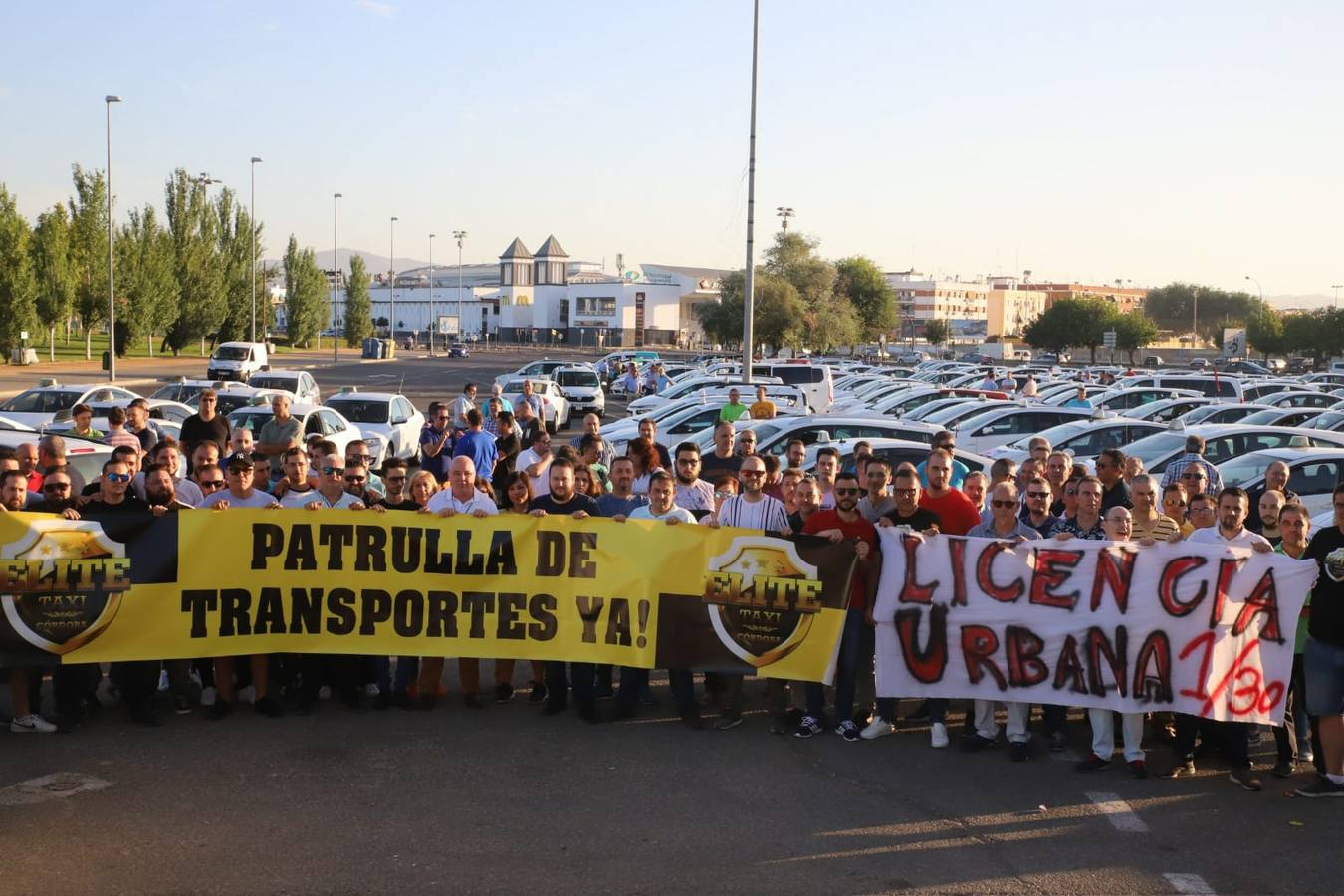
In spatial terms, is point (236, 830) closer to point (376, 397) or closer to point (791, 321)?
point (376, 397)

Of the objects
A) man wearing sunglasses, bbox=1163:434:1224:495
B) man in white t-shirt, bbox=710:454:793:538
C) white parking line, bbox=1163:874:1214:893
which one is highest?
man wearing sunglasses, bbox=1163:434:1224:495

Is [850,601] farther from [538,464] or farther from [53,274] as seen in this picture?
[53,274]

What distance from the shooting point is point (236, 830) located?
6.71m

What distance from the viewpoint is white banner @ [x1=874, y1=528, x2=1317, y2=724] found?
7953 mm

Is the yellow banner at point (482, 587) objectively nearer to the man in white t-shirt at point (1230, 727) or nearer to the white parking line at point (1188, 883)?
the man in white t-shirt at point (1230, 727)

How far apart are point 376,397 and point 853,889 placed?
1936 cm

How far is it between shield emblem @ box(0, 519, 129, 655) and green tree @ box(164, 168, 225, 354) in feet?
228

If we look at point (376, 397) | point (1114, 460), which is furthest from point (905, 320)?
point (1114, 460)

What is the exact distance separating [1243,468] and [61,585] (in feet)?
44.5

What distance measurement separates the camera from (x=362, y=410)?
78.6ft

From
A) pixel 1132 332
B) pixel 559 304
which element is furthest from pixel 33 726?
pixel 559 304

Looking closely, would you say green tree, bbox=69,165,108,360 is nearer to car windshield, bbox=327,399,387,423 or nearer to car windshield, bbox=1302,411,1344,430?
car windshield, bbox=327,399,387,423

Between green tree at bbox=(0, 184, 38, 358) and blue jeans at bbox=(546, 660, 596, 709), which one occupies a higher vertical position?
green tree at bbox=(0, 184, 38, 358)

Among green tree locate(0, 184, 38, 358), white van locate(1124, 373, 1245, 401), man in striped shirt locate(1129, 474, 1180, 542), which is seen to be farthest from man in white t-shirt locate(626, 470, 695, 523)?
green tree locate(0, 184, 38, 358)
